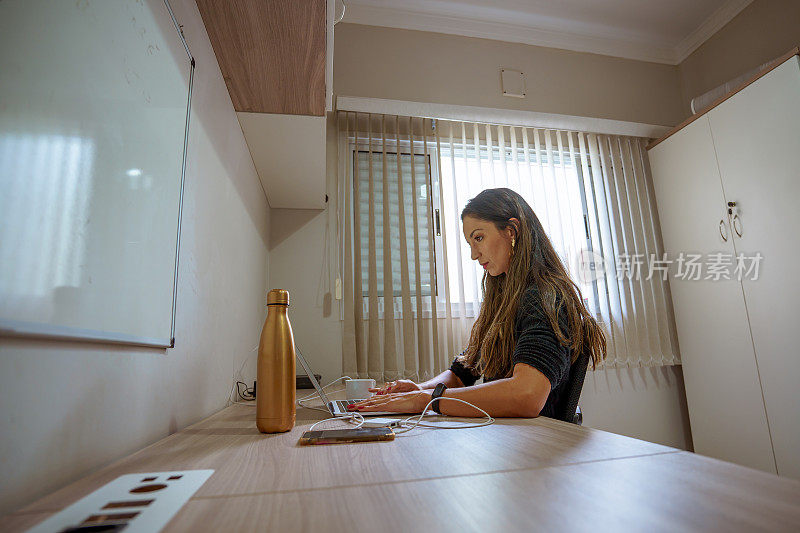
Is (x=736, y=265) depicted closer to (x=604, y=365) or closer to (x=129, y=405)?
(x=604, y=365)

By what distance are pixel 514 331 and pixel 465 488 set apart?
85 centimetres

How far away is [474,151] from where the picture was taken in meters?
2.49

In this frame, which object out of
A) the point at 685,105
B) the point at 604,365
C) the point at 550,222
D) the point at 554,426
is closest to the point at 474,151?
the point at 550,222

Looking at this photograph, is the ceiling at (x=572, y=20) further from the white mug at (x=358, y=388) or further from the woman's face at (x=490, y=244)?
the white mug at (x=358, y=388)

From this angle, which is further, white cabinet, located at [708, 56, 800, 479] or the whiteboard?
white cabinet, located at [708, 56, 800, 479]

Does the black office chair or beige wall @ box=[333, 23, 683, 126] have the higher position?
beige wall @ box=[333, 23, 683, 126]

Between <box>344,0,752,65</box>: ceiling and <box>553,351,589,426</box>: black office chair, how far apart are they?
7.30 ft

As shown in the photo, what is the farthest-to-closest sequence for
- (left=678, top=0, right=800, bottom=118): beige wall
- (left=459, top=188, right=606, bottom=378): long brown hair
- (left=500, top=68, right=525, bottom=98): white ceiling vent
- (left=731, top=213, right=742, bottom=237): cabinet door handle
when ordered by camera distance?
(left=500, top=68, right=525, bottom=98): white ceiling vent < (left=678, top=0, right=800, bottom=118): beige wall < (left=731, top=213, right=742, bottom=237): cabinet door handle < (left=459, top=188, right=606, bottom=378): long brown hair

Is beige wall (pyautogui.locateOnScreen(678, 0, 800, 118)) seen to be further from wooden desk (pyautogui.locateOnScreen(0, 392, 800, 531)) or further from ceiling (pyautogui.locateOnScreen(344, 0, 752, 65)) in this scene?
wooden desk (pyautogui.locateOnScreen(0, 392, 800, 531))

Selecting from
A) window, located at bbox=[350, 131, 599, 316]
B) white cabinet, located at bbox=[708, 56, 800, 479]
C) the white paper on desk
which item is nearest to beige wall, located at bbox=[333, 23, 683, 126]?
window, located at bbox=[350, 131, 599, 316]

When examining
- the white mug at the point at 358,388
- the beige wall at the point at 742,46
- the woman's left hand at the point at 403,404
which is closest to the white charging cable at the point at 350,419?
the woman's left hand at the point at 403,404

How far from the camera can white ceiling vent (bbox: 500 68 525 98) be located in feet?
8.40

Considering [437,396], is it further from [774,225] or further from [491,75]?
[491,75]

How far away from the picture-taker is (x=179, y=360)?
0.79 m
